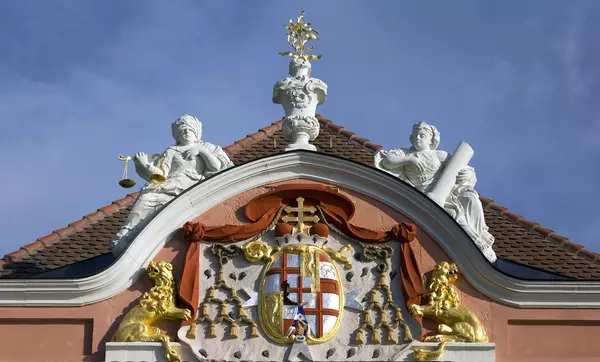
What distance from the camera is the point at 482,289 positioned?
16266 mm

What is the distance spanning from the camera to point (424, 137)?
55.7ft

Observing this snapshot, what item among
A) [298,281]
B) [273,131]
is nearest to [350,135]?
[273,131]

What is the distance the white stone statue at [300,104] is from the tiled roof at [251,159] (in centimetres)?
140

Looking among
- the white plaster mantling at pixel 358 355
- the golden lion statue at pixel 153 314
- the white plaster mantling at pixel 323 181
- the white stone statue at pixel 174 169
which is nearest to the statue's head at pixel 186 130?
the white stone statue at pixel 174 169

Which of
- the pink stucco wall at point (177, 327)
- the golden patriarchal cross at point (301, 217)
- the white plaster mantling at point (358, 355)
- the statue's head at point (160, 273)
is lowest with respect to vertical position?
the white plaster mantling at point (358, 355)

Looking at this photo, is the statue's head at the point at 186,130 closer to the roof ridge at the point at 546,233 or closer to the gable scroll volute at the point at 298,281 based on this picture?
the gable scroll volute at the point at 298,281

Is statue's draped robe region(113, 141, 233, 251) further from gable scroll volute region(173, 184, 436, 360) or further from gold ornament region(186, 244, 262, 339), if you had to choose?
gold ornament region(186, 244, 262, 339)

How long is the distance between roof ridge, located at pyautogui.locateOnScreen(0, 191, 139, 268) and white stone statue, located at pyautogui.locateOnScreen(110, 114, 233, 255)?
7.22 ft

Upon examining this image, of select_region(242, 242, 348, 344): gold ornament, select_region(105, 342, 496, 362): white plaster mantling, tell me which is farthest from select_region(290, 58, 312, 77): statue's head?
select_region(105, 342, 496, 362): white plaster mantling

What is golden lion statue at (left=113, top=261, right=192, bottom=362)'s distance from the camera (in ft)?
52.5

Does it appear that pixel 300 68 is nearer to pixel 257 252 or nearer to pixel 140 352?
pixel 257 252

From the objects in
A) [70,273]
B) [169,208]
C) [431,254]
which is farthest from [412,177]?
[70,273]

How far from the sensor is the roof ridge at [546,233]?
18453mm

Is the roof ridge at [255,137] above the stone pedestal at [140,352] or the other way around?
above
